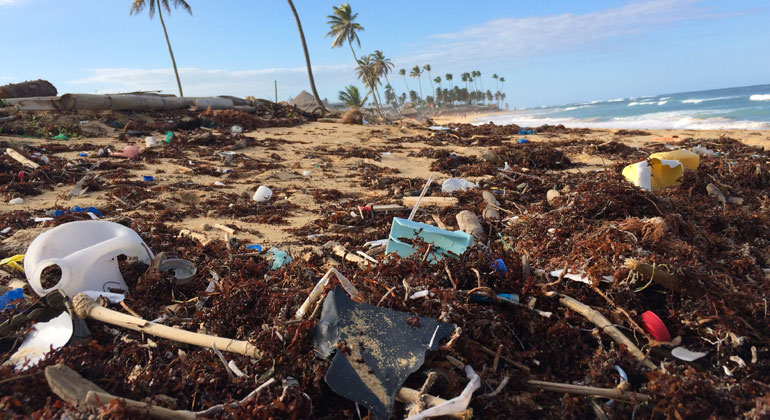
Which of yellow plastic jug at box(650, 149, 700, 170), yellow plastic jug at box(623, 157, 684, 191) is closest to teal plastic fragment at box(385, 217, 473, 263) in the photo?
yellow plastic jug at box(623, 157, 684, 191)

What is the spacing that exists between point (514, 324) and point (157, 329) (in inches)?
72.5

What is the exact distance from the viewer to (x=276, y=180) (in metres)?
7.12

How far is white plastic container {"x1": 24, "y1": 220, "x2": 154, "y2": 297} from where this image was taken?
2.41m

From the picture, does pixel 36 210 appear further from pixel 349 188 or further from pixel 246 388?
pixel 246 388

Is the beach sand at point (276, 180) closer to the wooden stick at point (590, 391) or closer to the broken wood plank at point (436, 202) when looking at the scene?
the broken wood plank at point (436, 202)

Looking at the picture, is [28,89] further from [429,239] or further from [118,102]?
[429,239]

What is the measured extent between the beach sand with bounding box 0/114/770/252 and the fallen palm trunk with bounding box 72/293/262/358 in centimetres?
192

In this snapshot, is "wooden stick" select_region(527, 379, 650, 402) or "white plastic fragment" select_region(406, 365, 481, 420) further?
"wooden stick" select_region(527, 379, 650, 402)

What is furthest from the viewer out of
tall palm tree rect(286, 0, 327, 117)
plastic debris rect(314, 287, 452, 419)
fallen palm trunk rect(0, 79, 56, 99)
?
tall palm tree rect(286, 0, 327, 117)

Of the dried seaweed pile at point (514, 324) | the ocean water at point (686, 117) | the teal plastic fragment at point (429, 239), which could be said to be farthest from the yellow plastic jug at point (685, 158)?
the ocean water at point (686, 117)

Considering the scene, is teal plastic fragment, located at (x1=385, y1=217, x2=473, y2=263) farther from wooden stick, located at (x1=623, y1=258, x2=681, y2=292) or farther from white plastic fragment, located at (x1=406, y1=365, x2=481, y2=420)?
white plastic fragment, located at (x1=406, y1=365, x2=481, y2=420)

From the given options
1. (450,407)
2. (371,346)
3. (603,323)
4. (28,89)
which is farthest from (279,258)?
(28,89)

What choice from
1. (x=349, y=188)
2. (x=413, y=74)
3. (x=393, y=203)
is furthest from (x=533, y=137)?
(x=413, y=74)

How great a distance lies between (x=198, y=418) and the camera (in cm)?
153
